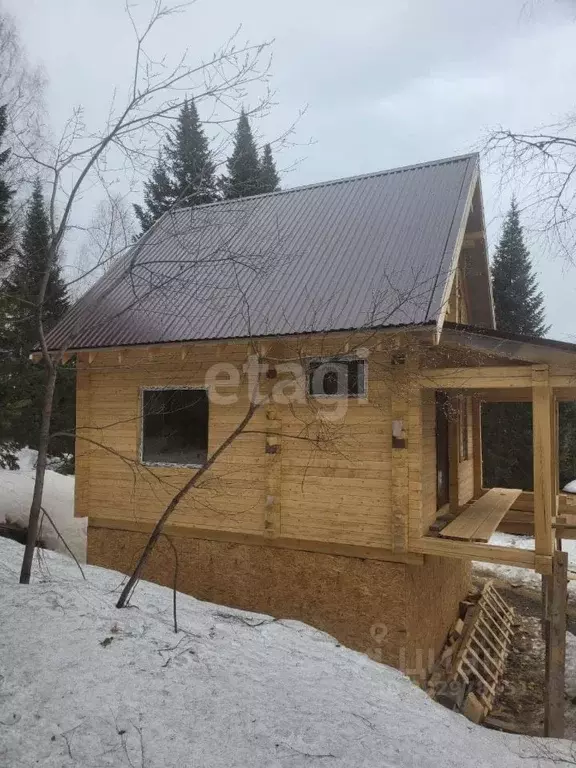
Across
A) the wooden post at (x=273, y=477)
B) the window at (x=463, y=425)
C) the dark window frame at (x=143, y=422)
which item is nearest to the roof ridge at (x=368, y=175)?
the dark window frame at (x=143, y=422)

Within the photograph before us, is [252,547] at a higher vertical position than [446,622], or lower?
higher

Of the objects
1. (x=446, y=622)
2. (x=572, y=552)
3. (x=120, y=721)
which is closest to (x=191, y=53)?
(x=120, y=721)

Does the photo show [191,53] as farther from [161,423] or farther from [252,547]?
[252,547]

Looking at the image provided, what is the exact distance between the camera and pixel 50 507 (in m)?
15.6

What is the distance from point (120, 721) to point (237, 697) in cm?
100

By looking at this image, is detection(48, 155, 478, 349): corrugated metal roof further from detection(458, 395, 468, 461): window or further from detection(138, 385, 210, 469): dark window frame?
detection(458, 395, 468, 461): window

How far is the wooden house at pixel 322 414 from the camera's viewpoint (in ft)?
26.5

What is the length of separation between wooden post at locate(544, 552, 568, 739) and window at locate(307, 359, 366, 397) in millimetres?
3732

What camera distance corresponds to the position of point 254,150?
644cm

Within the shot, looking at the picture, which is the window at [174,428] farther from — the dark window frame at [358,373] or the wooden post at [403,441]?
the wooden post at [403,441]

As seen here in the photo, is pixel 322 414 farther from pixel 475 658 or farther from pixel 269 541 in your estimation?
pixel 475 658

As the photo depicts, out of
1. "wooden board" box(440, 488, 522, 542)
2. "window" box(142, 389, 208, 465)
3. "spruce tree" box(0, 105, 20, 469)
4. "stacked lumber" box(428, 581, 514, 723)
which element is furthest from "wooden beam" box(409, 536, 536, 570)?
"spruce tree" box(0, 105, 20, 469)

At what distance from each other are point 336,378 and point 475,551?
10.8 feet

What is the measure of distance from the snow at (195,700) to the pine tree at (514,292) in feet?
72.7
